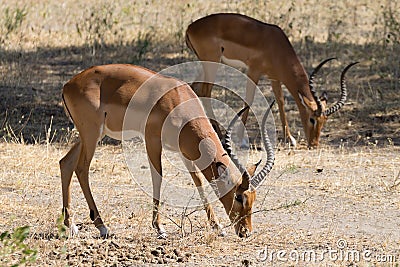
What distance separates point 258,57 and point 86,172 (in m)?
5.01

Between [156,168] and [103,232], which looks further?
[156,168]

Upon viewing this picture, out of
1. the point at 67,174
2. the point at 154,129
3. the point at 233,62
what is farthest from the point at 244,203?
the point at 233,62

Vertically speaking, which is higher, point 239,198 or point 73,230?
point 239,198

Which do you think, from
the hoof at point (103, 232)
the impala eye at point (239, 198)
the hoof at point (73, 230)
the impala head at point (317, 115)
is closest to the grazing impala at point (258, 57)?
the impala head at point (317, 115)

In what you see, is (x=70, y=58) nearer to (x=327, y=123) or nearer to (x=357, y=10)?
(x=327, y=123)

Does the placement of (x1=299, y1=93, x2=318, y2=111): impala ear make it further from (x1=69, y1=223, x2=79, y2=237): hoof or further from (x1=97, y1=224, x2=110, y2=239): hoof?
(x1=69, y1=223, x2=79, y2=237): hoof

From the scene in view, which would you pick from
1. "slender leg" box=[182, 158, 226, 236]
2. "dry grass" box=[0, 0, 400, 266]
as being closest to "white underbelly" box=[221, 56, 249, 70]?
"dry grass" box=[0, 0, 400, 266]

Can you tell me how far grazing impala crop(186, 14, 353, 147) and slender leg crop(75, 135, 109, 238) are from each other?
4331 mm

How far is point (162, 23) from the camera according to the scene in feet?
54.1
